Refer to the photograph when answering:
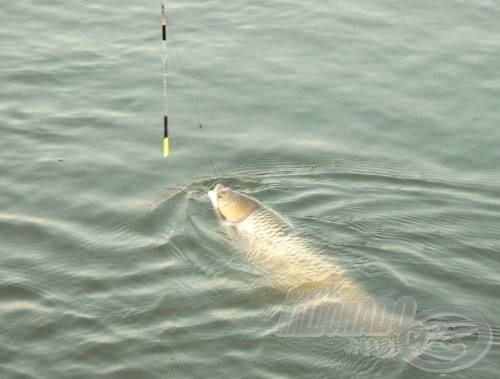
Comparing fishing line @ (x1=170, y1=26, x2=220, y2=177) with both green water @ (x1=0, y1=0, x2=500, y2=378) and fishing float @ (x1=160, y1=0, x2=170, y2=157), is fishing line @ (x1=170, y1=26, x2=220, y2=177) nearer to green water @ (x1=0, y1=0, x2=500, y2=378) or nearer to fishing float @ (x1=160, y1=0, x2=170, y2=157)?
green water @ (x1=0, y1=0, x2=500, y2=378)

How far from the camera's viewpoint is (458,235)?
8094 millimetres

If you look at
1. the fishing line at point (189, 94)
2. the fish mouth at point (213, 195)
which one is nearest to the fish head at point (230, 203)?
the fish mouth at point (213, 195)

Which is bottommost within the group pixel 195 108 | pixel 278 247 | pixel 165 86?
pixel 278 247

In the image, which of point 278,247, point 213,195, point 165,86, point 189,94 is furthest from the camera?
point 189,94

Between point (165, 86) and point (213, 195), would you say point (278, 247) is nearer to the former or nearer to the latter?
point (213, 195)

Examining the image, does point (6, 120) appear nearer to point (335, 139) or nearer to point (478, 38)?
point (335, 139)

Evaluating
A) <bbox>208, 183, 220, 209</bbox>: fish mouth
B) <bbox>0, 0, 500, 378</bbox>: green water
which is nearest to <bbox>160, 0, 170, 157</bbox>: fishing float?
<bbox>0, 0, 500, 378</bbox>: green water

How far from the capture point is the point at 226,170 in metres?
9.35

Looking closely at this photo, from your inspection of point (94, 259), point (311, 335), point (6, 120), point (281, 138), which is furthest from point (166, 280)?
point (6, 120)

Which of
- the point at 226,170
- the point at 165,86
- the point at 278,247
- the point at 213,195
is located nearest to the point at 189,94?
the point at 165,86

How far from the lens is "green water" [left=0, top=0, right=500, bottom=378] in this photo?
6.98 metres

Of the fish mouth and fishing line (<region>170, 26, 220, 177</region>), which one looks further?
fishing line (<region>170, 26, 220, 177</region>)

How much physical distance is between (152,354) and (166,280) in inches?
36.5

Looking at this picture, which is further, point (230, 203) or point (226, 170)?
point (226, 170)
